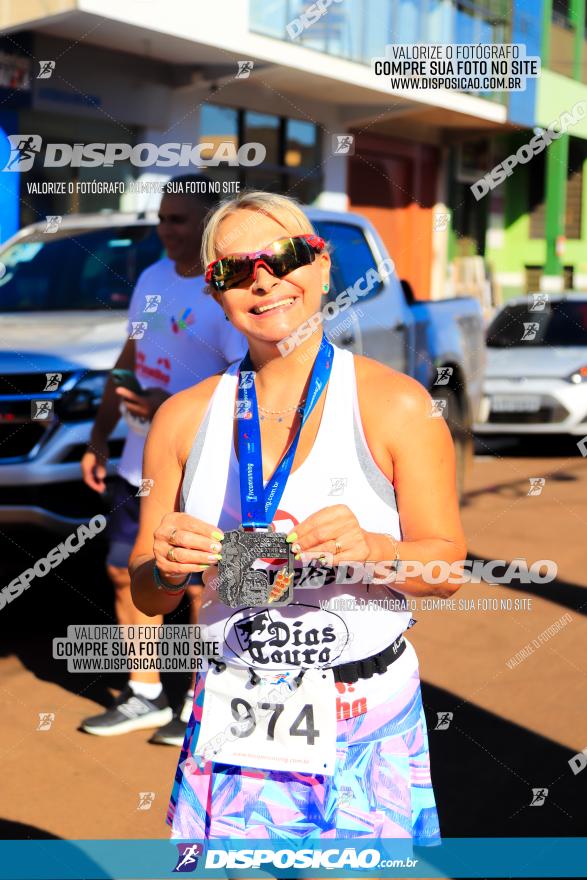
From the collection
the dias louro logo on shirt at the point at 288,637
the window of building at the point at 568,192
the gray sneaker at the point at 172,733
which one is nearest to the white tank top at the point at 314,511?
the dias louro logo on shirt at the point at 288,637

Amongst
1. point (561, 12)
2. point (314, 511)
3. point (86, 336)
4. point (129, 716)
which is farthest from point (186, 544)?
point (561, 12)

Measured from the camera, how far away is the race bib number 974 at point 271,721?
2.12m

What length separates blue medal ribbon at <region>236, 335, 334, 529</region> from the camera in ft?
6.73

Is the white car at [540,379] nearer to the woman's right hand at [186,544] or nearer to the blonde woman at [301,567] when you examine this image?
the blonde woman at [301,567]

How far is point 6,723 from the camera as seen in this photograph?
448 centimetres

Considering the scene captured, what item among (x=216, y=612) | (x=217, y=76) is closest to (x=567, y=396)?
(x=217, y=76)

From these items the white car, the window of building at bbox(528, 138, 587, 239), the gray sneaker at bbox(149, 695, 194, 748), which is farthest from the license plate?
the window of building at bbox(528, 138, 587, 239)

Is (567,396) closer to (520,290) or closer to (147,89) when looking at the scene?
(147,89)

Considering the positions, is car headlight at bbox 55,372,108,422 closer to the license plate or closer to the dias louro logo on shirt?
the dias louro logo on shirt

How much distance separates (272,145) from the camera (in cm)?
1761

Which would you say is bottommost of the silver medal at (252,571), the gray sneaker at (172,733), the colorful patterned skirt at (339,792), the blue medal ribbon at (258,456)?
the gray sneaker at (172,733)

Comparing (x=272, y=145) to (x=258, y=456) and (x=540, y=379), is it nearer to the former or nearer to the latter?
(x=540, y=379)

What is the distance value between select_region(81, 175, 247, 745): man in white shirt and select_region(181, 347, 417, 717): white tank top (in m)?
1.90

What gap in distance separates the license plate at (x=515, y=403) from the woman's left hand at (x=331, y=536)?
930 cm
